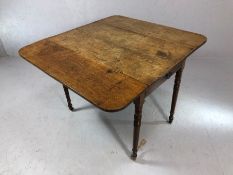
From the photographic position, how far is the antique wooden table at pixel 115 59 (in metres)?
0.86

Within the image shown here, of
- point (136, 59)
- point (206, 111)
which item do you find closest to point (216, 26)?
point (206, 111)

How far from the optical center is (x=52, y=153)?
4.62 feet

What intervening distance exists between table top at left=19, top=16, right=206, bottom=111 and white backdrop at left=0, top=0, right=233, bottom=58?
0.70 meters

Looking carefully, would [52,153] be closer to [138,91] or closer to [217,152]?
[138,91]

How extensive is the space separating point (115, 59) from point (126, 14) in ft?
4.03

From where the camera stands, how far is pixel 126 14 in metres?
2.13

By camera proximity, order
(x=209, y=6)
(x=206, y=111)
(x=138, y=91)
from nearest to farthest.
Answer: (x=138, y=91) → (x=206, y=111) → (x=209, y=6)

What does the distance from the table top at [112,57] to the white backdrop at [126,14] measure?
2.31 feet

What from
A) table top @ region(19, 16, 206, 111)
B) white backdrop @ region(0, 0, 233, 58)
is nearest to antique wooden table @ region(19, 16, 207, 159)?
table top @ region(19, 16, 206, 111)

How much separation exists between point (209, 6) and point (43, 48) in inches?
64.9

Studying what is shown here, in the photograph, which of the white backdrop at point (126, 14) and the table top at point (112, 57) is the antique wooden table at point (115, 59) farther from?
the white backdrop at point (126, 14)

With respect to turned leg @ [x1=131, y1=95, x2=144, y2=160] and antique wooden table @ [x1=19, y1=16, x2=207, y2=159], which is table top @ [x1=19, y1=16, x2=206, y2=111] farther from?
turned leg @ [x1=131, y1=95, x2=144, y2=160]

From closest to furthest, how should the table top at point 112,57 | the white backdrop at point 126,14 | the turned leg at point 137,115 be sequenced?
the table top at point 112,57
the turned leg at point 137,115
the white backdrop at point 126,14

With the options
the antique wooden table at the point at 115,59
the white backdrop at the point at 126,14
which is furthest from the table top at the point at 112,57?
the white backdrop at the point at 126,14
